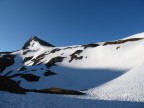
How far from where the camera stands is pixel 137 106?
87.8ft

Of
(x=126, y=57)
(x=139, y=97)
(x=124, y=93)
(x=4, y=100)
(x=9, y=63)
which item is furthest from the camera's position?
(x=9, y=63)

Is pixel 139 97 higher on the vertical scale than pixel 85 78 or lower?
lower

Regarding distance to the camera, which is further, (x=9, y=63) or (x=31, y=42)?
(x=31, y=42)

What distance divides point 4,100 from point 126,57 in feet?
177

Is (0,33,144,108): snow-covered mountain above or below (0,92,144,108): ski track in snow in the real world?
above

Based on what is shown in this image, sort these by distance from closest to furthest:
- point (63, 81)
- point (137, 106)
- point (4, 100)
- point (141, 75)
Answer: point (4, 100) → point (137, 106) → point (141, 75) → point (63, 81)

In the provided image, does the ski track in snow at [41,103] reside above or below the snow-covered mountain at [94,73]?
below

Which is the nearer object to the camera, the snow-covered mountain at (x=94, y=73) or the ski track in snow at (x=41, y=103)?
the ski track in snow at (x=41, y=103)

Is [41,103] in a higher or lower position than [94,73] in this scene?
lower

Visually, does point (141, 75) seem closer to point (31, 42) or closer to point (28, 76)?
point (28, 76)

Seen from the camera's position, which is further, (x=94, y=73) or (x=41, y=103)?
(x=94, y=73)

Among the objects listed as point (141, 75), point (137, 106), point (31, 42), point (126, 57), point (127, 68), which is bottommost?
point (137, 106)

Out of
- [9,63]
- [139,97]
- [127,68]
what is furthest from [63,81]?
[9,63]

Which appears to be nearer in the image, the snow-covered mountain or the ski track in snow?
the ski track in snow
